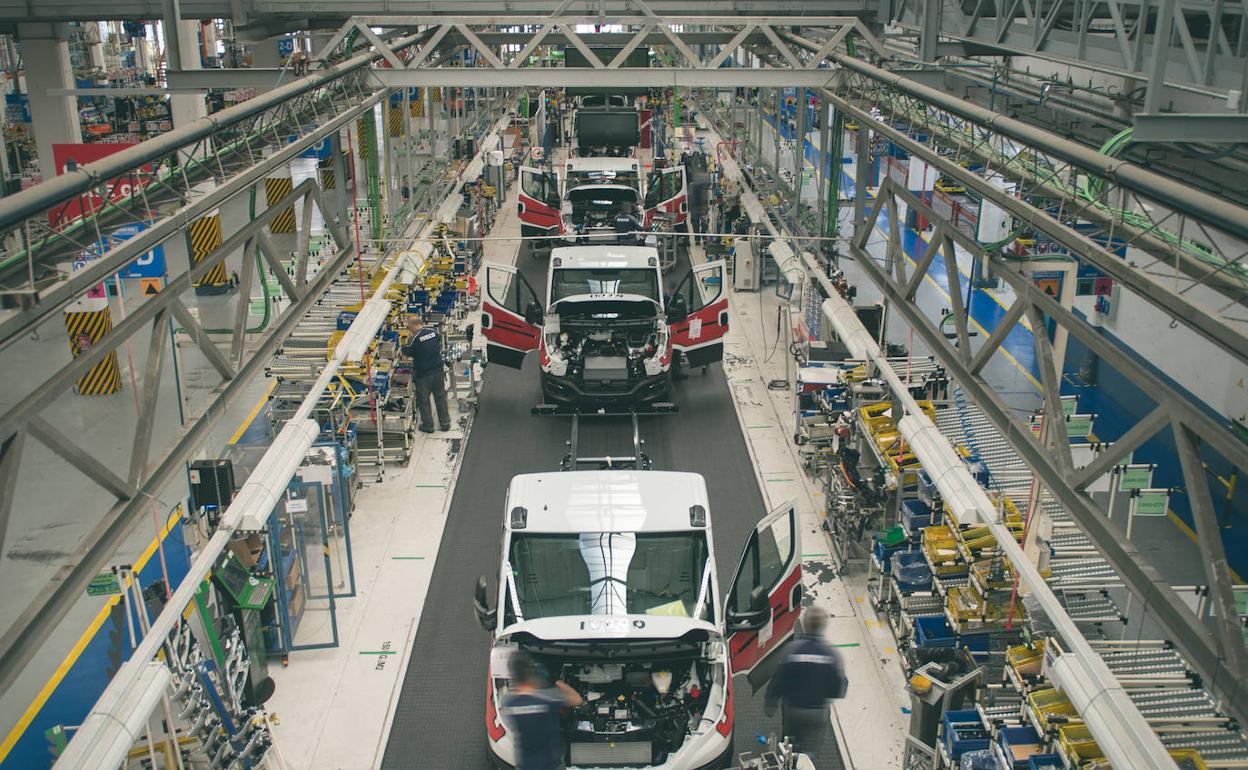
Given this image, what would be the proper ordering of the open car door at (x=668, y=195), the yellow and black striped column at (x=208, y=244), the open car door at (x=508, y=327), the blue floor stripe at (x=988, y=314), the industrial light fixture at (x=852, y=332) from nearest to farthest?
the industrial light fixture at (x=852, y=332) → the open car door at (x=508, y=327) → the blue floor stripe at (x=988, y=314) → the yellow and black striped column at (x=208, y=244) → the open car door at (x=668, y=195)

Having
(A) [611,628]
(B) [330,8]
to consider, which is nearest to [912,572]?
(A) [611,628]

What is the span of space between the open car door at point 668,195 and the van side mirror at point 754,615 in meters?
11.4

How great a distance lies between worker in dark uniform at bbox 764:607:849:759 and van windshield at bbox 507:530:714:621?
2.49 ft

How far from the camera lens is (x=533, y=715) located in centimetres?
589

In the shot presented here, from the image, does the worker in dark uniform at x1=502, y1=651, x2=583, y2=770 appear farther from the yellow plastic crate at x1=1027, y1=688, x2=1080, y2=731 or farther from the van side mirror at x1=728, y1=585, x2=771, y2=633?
the yellow plastic crate at x1=1027, y1=688, x2=1080, y2=731

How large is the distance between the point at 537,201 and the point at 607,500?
444 inches

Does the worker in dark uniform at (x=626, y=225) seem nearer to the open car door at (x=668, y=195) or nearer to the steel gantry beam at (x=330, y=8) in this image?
the open car door at (x=668, y=195)

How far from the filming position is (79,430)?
12836 millimetres

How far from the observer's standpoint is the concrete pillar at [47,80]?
50.6ft

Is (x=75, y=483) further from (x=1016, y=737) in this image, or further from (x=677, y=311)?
(x=1016, y=737)

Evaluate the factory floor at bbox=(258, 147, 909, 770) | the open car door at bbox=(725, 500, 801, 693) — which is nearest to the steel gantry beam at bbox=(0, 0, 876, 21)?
the factory floor at bbox=(258, 147, 909, 770)

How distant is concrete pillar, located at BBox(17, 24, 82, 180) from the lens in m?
15.4

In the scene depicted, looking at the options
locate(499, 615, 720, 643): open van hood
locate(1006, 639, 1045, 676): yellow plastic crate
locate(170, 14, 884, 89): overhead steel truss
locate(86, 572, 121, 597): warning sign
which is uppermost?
locate(170, 14, 884, 89): overhead steel truss

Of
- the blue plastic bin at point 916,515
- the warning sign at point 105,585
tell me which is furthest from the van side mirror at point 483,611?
the blue plastic bin at point 916,515
